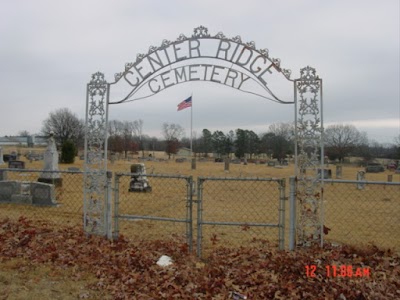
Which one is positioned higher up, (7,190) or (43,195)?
(7,190)

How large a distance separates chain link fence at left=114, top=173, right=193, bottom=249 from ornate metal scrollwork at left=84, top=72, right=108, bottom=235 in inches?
15.2

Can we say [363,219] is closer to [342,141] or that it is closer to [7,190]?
Answer: [7,190]

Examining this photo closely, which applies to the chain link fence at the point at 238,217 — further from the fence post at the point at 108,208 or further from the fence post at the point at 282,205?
the fence post at the point at 108,208

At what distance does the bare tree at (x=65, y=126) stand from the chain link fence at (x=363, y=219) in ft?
206

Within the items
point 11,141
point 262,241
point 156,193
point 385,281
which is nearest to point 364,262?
point 385,281

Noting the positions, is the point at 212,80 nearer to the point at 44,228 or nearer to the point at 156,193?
the point at 44,228

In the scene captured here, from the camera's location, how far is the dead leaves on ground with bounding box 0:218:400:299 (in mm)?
4230

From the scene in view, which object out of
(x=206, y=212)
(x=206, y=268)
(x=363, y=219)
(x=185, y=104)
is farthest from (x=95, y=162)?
(x=185, y=104)

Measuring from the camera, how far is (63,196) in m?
13.7

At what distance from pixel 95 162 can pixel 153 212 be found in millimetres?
4442

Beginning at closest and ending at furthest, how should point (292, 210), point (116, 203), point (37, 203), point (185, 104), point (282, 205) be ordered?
point (282, 205) → point (292, 210) → point (116, 203) → point (37, 203) → point (185, 104)

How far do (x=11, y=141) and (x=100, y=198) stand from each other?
4137 inches

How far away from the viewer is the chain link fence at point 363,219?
7616mm

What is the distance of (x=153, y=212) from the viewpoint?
10.8 meters
